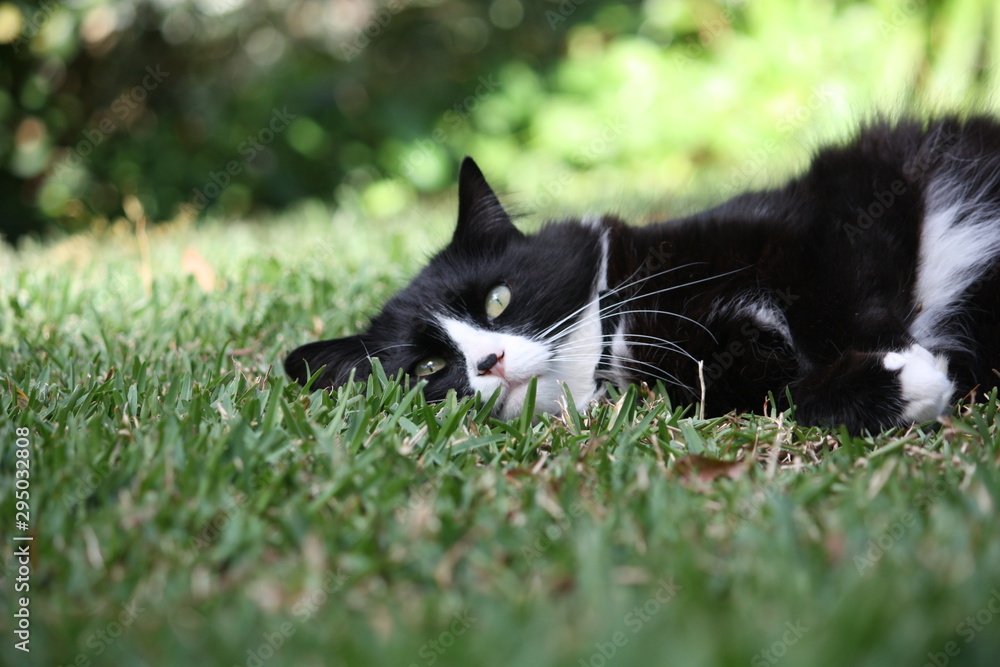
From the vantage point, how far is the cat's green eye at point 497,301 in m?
1.62

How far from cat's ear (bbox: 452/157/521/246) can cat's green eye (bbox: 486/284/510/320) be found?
21 centimetres

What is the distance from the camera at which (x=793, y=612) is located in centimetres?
70

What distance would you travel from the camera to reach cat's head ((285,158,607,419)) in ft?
4.93

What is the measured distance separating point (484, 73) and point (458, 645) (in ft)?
14.8
